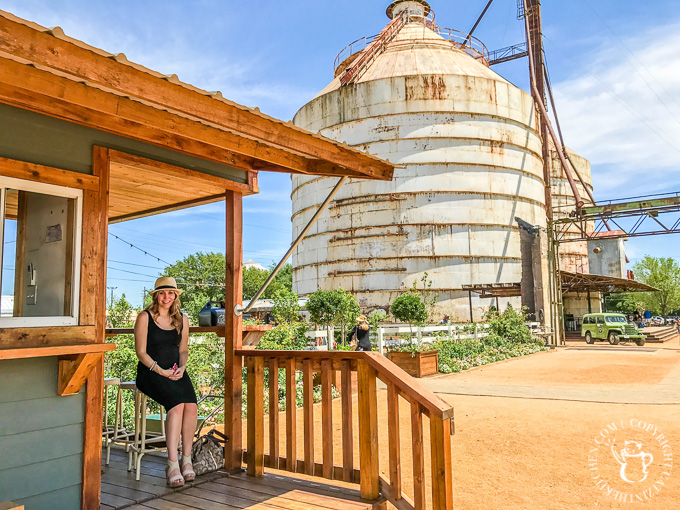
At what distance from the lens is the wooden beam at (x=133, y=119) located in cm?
300

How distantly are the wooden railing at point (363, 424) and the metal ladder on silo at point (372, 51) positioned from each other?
3354cm

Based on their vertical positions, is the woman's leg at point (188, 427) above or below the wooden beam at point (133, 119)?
below

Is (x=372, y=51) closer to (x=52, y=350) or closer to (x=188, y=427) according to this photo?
(x=188, y=427)

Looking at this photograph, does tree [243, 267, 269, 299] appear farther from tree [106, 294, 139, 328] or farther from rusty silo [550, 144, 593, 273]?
tree [106, 294, 139, 328]

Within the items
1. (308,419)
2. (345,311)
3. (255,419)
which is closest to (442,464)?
(308,419)

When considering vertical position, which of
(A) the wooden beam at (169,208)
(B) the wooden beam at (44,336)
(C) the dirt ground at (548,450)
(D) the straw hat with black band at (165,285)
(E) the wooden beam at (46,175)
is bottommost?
(C) the dirt ground at (548,450)

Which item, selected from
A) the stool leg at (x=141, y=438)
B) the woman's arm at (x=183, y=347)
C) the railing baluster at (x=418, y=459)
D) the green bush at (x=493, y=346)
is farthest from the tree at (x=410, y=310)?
the railing baluster at (x=418, y=459)

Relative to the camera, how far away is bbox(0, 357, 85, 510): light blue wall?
3.57 meters

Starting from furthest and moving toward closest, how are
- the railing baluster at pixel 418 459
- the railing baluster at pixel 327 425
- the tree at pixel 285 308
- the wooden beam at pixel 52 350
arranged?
the tree at pixel 285 308 < the railing baluster at pixel 327 425 < the railing baluster at pixel 418 459 < the wooden beam at pixel 52 350

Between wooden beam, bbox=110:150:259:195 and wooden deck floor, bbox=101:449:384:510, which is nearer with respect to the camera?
wooden deck floor, bbox=101:449:384:510

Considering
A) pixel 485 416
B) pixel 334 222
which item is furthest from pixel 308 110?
pixel 485 416

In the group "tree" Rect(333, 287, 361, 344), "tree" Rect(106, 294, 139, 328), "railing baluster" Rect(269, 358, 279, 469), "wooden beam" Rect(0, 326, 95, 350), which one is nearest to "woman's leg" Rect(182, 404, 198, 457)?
"railing baluster" Rect(269, 358, 279, 469)

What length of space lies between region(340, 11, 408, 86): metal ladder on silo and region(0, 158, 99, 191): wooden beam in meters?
33.7

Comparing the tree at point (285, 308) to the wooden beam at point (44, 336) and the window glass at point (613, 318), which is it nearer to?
the wooden beam at point (44, 336)
